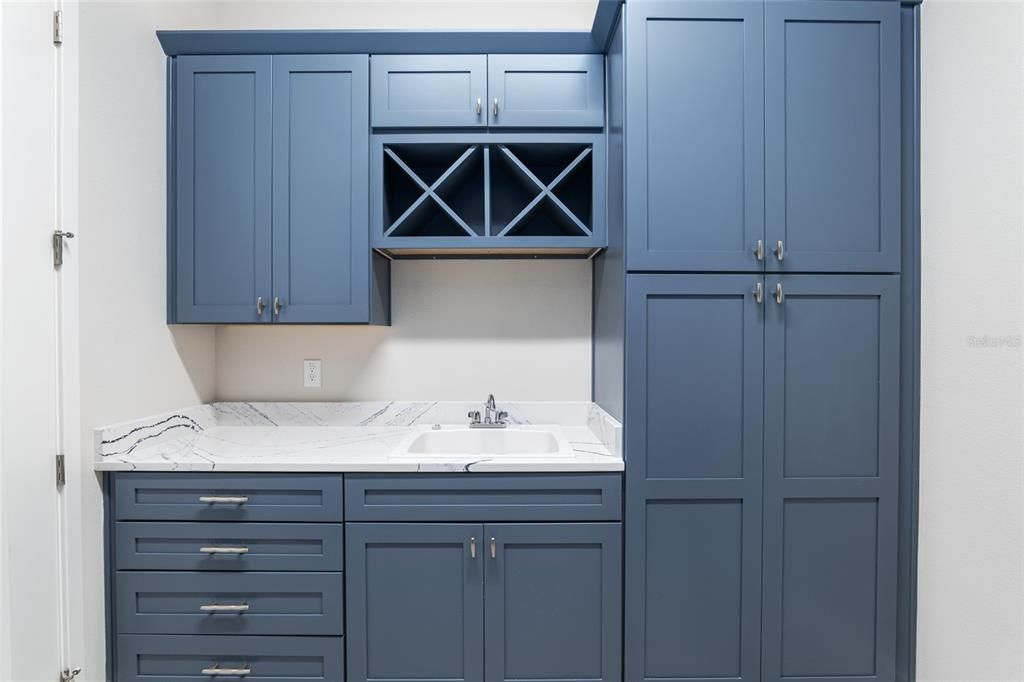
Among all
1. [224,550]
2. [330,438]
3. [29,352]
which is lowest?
[224,550]

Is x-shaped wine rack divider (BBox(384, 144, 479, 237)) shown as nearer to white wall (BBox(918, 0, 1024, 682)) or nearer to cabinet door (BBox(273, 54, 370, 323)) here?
cabinet door (BBox(273, 54, 370, 323))

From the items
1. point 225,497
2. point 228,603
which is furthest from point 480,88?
point 228,603

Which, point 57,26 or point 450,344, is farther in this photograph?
point 450,344

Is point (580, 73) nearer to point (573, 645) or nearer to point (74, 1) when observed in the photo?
point (74, 1)

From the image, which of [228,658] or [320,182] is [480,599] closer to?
[228,658]

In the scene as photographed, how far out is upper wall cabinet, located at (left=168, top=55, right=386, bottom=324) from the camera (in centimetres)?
202

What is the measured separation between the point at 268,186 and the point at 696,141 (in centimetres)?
148

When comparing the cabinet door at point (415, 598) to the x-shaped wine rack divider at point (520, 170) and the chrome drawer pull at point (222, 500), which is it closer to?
the chrome drawer pull at point (222, 500)

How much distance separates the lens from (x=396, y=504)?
1764 mm

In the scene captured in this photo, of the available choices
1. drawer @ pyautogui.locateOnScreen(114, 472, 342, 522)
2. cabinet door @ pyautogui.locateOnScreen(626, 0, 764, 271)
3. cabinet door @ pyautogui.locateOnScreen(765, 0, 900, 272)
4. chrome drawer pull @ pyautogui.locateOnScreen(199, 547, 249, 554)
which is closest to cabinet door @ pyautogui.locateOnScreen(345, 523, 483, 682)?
drawer @ pyautogui.locateOnScreen(114, 472, 342, 522)

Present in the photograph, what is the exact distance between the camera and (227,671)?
177 centimetres

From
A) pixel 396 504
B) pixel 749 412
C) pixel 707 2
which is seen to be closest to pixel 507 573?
pixel 396 504

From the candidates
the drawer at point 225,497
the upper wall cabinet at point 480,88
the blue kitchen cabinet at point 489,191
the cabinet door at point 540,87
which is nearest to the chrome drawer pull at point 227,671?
the drawer at point 225,497

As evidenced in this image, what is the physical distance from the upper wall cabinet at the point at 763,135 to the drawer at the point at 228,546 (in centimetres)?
132
